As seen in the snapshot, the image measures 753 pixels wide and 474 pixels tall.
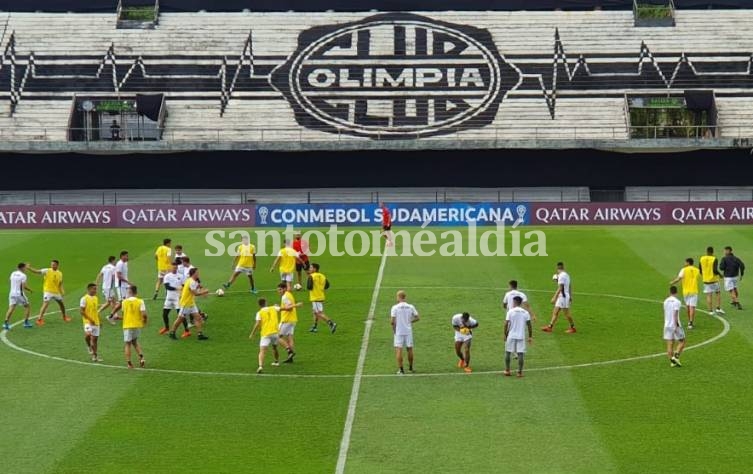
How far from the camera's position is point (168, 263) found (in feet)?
103

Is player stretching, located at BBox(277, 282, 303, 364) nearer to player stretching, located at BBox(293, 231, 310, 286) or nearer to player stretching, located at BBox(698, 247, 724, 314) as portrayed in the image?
player stretching, located at BBox(293, 231, 310, 286)

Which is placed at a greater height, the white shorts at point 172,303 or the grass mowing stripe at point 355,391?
the white shorts at point 172,303

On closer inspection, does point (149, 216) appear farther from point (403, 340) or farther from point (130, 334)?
point (403, 340)

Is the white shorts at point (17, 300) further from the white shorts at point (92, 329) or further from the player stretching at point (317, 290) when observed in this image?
the player stretching at point (317, 290)

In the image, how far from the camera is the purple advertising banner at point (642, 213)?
50.2 meters

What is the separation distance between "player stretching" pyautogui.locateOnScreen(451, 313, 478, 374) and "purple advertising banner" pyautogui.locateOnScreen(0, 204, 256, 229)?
96.5ft

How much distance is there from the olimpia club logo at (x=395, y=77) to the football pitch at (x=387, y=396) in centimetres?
2672

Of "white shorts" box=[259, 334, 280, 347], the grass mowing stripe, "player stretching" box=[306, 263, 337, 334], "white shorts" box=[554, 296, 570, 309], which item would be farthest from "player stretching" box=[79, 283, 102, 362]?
"white shorts" box=[554, 296, 570, 309]

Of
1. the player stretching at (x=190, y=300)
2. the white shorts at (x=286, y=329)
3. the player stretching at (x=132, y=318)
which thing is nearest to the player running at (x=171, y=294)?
the player stretching at (x=190, y=300)

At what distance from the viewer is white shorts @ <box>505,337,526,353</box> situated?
A: 22.1 m

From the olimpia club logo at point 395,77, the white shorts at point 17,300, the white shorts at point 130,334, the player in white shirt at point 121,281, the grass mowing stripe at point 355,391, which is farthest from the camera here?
the olimpia club logo at point 395,77

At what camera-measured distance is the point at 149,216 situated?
5147cm

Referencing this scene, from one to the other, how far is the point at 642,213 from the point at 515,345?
30.3m

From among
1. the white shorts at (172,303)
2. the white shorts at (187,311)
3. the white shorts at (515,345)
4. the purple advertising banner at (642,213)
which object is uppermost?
the purple advertising banner at (642,213)
